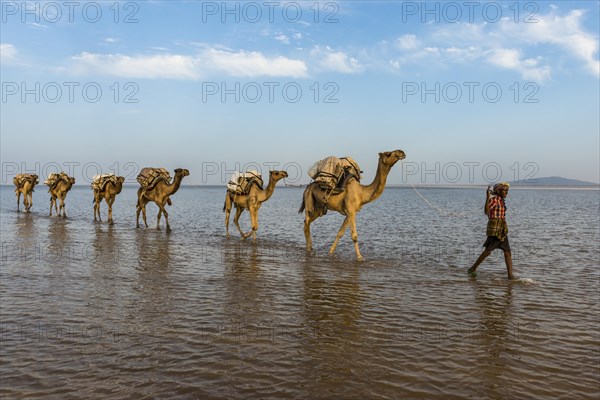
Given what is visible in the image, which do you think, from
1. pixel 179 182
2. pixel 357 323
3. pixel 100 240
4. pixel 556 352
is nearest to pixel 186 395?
pixel 357 323

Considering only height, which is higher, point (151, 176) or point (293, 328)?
point (151, 176)

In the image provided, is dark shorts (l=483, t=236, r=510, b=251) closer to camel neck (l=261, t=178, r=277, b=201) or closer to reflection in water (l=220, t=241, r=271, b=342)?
reflection in water (l=220, t=241, r=271, b=342)

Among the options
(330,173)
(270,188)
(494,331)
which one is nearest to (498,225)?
(494,331)

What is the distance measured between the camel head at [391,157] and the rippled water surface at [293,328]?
281cm

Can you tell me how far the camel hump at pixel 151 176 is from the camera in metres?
19.6

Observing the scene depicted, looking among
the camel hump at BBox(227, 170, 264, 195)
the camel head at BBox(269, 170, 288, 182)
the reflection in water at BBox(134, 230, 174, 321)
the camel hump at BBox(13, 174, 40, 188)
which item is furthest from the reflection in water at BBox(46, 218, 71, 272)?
the camel hump at BBox(13, 174, 40, 188)

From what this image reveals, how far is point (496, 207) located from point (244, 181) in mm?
9549

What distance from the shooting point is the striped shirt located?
9.94 metres

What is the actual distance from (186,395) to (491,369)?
339 centimetres

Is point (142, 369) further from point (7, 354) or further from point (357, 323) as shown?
point (357, 323)

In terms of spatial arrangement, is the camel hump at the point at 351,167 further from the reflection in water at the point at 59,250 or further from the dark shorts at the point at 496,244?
the reflection in water at the point at 59,250

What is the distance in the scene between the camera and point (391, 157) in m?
11.6

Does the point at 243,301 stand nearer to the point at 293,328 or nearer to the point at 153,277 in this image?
the point at 293,328

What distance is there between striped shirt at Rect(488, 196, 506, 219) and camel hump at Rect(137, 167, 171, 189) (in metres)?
14.4
